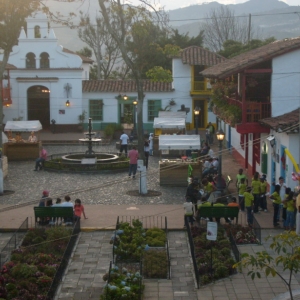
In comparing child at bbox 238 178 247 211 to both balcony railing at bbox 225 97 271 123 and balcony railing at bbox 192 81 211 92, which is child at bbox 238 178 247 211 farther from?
balcony railing at bbox 192 81 211 92

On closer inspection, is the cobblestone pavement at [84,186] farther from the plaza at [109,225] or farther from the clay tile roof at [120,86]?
the clay tile roof at [120,86]

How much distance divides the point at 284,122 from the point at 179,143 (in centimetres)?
956

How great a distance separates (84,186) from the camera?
23672 millimetres

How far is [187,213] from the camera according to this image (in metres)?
16.9

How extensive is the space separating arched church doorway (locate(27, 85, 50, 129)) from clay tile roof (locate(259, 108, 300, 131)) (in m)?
26.8

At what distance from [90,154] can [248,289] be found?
17.4 meters

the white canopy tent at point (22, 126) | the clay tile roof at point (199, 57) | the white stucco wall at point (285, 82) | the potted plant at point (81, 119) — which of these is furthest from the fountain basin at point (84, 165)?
the clay tile roof at point (199, 57)

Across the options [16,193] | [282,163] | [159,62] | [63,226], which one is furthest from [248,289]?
[159,62]

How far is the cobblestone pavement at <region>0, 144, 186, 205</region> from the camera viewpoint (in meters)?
21.2

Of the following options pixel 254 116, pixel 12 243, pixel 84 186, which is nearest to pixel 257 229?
pixel 12 243

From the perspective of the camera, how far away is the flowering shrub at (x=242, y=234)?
15516mm

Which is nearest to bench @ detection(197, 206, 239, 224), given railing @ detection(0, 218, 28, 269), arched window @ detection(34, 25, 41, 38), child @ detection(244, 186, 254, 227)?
child @ detection(244, 186, 254, 227)

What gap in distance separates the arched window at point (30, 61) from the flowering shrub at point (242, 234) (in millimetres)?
30449

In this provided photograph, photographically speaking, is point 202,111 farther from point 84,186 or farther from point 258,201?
point 258,201
